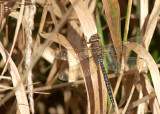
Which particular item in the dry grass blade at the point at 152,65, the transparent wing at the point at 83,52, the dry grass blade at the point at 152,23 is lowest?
the dry grass blade at the point at 152,65

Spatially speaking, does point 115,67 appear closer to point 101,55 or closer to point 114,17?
point 101,55

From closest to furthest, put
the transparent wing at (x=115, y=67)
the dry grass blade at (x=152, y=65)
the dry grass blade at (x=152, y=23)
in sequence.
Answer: the dry grass blade at (x=152, y=65) < the dry grass blade at (x=152, y=23) < the transparent wing at (x=115, y=67)

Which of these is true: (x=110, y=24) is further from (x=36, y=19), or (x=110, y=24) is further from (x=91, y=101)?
(x=36, y=19)

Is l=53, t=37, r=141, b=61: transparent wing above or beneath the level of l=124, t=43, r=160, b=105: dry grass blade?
above

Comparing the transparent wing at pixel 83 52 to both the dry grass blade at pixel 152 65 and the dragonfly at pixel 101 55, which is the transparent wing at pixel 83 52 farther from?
the dry grass blade at pixel 152 65

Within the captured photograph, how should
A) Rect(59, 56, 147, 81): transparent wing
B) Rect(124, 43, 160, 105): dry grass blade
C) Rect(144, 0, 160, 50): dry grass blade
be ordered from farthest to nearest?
Rect(59, 56, 147, 81): transparent wing, Rect(144, 0, 160, 50): dry grass blade, Rect(124, 43, 160, 105): dry grass blade

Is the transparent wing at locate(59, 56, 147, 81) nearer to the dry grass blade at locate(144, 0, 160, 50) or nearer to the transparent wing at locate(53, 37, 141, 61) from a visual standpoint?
the transparent wing at locate(53, 37, 141, 61)

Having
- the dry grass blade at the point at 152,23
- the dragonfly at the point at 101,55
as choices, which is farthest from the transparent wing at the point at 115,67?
the dry grass blade at the point at 152,23

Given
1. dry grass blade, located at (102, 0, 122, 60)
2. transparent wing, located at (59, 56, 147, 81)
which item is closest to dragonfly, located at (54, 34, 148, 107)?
transparent wing, located at (59, 56, 147, 81)

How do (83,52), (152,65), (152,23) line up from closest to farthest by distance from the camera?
(152,65) → (152,23) → (83,52)

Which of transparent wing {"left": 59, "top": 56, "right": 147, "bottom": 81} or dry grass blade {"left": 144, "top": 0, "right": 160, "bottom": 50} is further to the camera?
transparent wing {"left": 59, "top": 56, "right": 147, "bottom": 81}

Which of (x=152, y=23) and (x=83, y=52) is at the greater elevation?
(x=152, y=23)

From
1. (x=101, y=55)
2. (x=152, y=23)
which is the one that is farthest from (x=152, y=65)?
(x=101, y=55)
